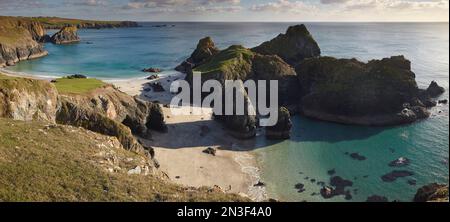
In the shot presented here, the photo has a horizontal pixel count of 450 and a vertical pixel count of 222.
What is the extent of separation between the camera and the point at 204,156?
161ft

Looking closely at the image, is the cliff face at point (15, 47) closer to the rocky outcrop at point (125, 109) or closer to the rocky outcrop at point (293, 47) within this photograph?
the rocky outcrop at point (293, 47)

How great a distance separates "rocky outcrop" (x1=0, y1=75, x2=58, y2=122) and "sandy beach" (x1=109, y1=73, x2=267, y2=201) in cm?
1439

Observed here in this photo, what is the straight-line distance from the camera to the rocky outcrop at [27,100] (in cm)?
3310

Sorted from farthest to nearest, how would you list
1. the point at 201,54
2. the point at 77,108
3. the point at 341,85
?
the point at 201,54
the point at 341,85
the point at 77,108

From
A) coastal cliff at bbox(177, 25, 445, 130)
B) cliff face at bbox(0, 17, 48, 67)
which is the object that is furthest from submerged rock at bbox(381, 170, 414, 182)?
cliff face at bbox(0, 17, 48, 67)

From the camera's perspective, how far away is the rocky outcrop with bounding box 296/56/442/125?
6406 centimetres

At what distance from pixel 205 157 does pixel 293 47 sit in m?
60.2

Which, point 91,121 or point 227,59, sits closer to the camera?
point 91,121

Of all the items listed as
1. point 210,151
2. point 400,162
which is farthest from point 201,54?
point 400,162

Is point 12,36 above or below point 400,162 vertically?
above

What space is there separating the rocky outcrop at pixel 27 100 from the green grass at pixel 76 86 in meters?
6.38

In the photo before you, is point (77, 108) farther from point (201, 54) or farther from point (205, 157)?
point (201, 54)

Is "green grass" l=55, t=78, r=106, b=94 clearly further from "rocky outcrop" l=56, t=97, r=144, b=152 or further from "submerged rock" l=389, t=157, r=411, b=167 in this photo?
"submerged rock" l=389, t=157, r=411, b=167
